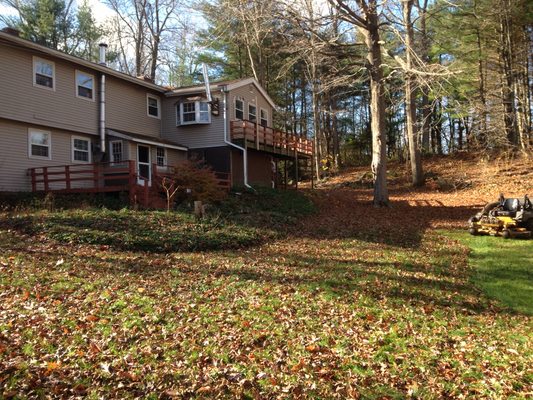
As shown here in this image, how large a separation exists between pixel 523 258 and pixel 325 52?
453 inches

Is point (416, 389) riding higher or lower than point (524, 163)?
lower

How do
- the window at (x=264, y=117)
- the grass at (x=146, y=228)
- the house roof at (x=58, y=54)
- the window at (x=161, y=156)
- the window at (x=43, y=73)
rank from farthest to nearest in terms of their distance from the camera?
1. the window at (x=264, y=117)
2. the window at (x=161, y=156)
3. the window at (x=43, y=73)
4. the house roof at (x=58, y=54)
5. the grass at (x=146, y=228)

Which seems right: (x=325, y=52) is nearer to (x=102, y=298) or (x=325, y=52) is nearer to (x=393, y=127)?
(x=102, y=298)

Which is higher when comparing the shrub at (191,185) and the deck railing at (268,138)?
the deck railing at (268,138)

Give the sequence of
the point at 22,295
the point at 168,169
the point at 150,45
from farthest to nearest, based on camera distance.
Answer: the point at 150,45 < the point at 168,169 < the point at 22,295

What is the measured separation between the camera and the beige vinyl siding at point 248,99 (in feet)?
71.9

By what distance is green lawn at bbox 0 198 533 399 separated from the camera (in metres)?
A: 4.46

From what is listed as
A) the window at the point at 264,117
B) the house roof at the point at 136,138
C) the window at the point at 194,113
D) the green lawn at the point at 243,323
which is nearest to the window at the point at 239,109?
the window at the point at 194,113

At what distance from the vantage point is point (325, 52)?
18.2 metres

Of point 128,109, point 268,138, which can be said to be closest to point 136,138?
point 128,109

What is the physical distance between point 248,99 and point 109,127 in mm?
8162

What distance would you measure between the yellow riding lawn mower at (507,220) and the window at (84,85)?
15.5 m

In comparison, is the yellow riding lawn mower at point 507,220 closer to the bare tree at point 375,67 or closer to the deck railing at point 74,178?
the bare tree at point 375,67

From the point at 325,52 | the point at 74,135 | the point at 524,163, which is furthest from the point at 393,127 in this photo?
the point at 74,135
